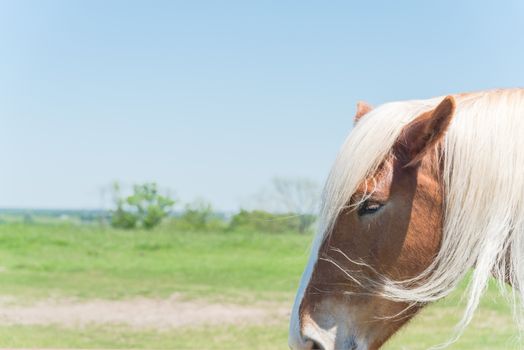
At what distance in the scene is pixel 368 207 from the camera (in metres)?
1.73

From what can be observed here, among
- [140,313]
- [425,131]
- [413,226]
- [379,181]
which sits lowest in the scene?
[140,313]

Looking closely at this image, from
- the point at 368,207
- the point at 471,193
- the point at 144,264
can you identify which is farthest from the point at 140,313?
the point at 471,193

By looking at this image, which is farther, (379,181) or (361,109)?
(361,109)

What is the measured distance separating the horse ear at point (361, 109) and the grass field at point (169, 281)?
1.58 ft

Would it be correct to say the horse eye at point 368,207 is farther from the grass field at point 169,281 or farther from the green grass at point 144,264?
the green grass at point 144,264

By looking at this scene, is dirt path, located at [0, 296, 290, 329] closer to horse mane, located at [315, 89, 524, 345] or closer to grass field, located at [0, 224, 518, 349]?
grass field, located at [0, 224, 518, 349]

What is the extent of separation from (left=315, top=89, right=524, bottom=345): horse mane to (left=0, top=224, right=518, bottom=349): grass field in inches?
12.6

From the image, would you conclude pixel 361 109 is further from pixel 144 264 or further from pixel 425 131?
pixel 144 264

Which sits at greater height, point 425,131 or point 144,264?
point 425,131

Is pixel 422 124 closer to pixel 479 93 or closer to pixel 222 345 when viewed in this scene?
pixel 479 93

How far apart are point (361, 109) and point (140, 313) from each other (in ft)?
23.0

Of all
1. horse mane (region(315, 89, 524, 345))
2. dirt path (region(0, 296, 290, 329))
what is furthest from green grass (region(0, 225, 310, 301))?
horse mane (region(315, 89, 524, 345))

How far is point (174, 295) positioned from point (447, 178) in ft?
27.5

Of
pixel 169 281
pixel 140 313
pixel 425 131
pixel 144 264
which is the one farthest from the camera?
pixel 144 264
